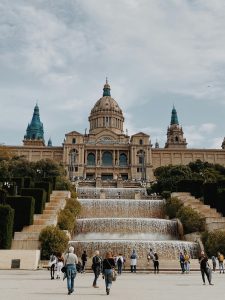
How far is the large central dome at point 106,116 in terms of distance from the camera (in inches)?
5118

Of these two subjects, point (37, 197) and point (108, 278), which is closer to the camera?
point (108, 278)

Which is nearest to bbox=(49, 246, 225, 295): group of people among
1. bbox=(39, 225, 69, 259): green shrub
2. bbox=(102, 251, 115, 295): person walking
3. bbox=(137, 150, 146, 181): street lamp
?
bbox=(102, 251, 115, 295): person walking

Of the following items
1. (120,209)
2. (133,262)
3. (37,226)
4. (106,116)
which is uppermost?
(106,116)

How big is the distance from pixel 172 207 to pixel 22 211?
14961 millimetres

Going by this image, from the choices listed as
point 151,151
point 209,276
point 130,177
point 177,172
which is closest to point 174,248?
point 209,276

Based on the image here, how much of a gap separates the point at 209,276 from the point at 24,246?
594 inches

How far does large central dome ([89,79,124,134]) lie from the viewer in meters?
130

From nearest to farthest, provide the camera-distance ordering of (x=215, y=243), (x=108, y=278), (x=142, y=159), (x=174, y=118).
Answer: (x=108, y=278)
(x=215, y=243)
(x=142, y=159)
(x=174, y=118)

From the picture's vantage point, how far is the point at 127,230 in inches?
1296

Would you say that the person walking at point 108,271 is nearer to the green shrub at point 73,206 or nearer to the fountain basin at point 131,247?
the fountain basin at point 131,247

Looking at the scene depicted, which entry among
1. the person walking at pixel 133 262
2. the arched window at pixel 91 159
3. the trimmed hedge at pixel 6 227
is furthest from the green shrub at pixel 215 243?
the arched window at pixel 91 159

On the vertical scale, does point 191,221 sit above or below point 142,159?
below

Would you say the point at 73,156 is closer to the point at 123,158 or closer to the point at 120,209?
the point at 123,158

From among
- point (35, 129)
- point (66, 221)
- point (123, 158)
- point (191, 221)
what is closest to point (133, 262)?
point (66, 221)
